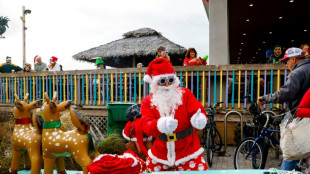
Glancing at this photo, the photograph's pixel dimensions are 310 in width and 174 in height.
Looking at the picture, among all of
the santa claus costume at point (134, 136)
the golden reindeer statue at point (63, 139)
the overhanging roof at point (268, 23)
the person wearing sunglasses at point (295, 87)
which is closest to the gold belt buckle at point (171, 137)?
the golden reindeer statue at point (63, 139)

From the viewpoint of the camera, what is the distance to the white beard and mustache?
2240 mm

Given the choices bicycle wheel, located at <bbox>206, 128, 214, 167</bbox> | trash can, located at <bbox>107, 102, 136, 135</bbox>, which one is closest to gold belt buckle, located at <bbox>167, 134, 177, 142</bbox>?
bicycle wheel, located at <bbox>206, 128, 214, 167</bbox>

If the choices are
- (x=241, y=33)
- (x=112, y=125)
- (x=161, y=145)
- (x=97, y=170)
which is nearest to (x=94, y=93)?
(x=112, y=125)

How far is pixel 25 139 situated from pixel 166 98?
128cm

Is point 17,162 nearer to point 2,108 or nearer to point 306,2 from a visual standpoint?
point 2,108

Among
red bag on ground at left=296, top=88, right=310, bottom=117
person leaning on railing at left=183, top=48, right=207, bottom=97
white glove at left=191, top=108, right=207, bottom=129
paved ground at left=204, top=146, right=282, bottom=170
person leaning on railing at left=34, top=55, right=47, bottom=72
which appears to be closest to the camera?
white glove at left=191, top=108, right=207, bottom=129

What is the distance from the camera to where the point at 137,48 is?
11.4 m

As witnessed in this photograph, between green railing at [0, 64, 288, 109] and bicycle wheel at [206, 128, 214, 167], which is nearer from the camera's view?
bicycle wheel at [206, 128, 214, 167]

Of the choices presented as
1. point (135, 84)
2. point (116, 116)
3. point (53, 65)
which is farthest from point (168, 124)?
point (53, 65)

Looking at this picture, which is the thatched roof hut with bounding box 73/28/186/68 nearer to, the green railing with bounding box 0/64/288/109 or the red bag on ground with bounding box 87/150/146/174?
the green railing with bounding box 0/64/288/109

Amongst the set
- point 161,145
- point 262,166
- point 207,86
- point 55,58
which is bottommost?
point 262,166

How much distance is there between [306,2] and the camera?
10.2 metres

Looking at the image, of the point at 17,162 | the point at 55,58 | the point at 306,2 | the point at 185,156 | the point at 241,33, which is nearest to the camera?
the point at 185,156

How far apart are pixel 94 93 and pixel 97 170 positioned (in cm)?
560
